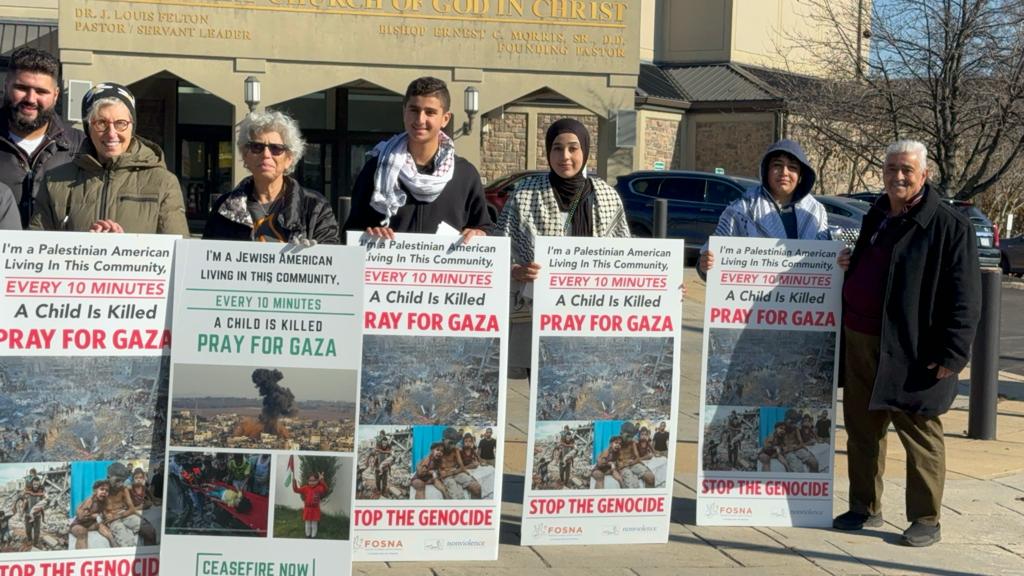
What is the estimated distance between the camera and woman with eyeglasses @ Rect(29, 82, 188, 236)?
16.9 ft

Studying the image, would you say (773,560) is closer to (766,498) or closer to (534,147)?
(766,498)

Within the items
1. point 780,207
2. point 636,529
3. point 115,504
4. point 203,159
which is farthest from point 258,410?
point 203,159

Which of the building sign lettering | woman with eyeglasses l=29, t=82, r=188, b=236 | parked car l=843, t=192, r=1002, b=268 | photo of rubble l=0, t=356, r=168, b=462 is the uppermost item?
the building sign lettering

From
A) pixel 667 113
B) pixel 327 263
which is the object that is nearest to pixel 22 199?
pixel 327 263

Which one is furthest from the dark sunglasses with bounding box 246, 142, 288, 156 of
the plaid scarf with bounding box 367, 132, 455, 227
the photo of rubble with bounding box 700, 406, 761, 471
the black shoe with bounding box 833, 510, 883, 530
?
the black shoe with bounding box 833, 510, 883, 530

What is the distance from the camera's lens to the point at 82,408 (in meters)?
4.80

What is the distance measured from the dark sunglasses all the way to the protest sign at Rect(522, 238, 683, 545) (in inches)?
46.5

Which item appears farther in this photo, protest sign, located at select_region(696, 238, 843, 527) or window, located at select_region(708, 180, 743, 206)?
window, located at select_region(708, 180, 743, 206)

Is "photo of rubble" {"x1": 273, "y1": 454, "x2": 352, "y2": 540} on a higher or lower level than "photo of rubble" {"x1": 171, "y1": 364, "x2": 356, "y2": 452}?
lower

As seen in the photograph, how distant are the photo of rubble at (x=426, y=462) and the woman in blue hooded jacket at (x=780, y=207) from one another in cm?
148

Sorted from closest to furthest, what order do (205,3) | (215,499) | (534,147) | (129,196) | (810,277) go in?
(215,499), (129,196), (810,277), (205,3), (534,147)

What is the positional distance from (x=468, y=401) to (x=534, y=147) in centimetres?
2772

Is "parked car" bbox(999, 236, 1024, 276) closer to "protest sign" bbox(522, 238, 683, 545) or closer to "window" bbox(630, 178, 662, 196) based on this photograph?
"window" bbox(630, 178, 662, 196)

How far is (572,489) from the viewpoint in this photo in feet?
18.9
